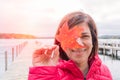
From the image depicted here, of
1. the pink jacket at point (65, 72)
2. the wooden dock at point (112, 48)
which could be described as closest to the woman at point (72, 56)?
the pink jacket at point (65, 72)

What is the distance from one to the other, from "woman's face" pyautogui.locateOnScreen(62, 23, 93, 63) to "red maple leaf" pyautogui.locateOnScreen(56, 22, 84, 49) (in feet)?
0.13

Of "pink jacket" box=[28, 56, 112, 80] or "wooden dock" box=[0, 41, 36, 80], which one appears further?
"wooden dock" box=[0, 41, 36, 80]

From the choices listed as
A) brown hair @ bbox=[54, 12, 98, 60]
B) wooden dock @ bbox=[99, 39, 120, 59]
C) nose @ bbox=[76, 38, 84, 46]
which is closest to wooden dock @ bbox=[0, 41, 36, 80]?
brown hair @ bbox=[54, 12, 98, 60]

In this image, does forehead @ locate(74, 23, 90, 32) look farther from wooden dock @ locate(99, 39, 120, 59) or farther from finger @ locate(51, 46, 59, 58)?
wooden dock @ locate(99, 39, 120, 59)

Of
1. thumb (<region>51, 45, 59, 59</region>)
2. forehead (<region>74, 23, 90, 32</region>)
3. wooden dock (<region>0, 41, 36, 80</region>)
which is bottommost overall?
wooden dock (<region>0, 41, 36, 80</region>)

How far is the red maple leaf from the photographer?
0.88 m

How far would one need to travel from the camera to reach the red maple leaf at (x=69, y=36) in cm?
88

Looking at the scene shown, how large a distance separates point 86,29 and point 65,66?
139 mm

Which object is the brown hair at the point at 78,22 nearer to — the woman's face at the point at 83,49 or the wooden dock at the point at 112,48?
the woman's face at the point at 83,49

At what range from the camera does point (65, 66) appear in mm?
1006

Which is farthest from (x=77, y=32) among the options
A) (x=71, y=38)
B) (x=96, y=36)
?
(x=96, y=36)

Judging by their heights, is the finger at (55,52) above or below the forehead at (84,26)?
below

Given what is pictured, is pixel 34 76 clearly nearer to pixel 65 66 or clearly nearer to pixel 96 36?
pixel 65 66

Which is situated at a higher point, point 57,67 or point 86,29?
point 86,29
